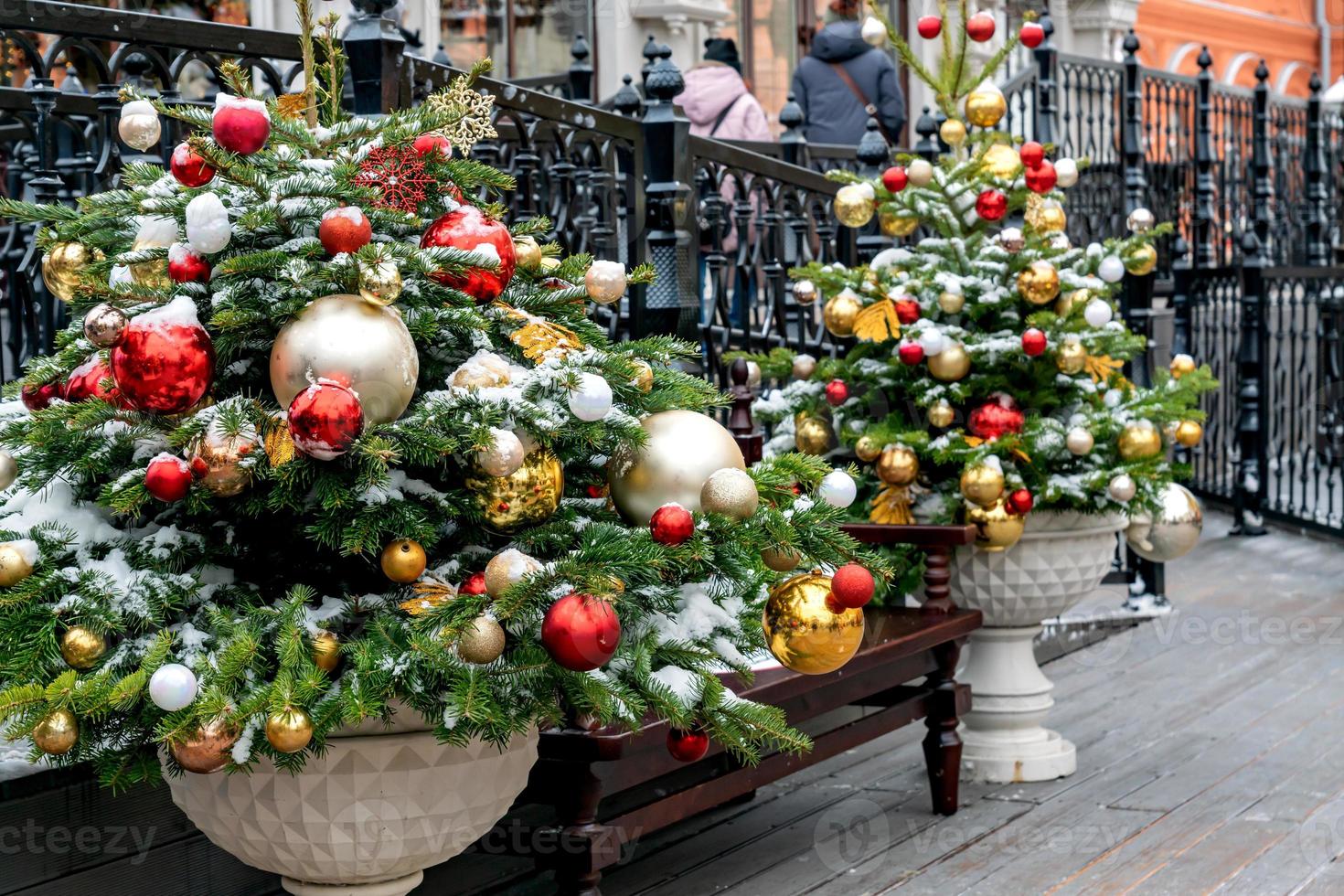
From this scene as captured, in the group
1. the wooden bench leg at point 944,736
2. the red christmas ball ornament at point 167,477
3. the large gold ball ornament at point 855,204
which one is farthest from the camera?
the large gold ball ornament at point 855,204

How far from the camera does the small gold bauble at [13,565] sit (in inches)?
93.0

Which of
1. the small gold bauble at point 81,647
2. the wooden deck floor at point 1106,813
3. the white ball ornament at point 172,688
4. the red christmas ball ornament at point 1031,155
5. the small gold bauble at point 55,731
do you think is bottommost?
the wooden deck floor at point 1106,813

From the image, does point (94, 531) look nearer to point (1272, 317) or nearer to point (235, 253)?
point (235, 253)

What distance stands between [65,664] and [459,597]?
0.57 metres

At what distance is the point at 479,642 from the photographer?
228cm

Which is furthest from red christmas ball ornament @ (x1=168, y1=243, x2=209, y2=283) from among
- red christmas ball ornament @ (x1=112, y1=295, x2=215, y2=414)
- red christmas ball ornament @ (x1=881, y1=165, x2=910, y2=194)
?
red christmas ball ornament @ (x1=881, y1=165, x2=910, y2=194)

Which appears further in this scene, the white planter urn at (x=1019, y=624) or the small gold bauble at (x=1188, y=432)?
the small gold bauble at (x=1188, y=432)

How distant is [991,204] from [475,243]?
2429 mm

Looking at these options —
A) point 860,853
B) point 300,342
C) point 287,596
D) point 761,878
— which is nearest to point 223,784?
point 287,596

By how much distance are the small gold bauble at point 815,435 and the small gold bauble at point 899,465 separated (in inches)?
10.6

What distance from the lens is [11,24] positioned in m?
3.54

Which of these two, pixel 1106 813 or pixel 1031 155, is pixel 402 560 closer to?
pixel 1106 813

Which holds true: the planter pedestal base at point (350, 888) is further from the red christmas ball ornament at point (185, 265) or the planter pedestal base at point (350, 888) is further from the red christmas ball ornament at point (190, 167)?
the red christmas ball ornament at point (190, 167)

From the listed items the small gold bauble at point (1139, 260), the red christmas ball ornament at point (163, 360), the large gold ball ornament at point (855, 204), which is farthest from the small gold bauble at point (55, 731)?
the small gold bauble at point (1139, 260)
